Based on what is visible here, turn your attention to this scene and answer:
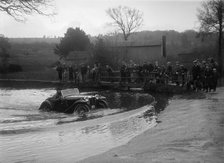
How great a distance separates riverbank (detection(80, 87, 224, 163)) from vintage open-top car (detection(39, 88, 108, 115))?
382cm

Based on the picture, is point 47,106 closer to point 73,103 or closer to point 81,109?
point 73,103

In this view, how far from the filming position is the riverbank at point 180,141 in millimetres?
10547

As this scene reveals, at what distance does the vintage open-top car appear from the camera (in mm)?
21094

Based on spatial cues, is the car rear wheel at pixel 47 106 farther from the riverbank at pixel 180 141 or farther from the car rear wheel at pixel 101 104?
the riverbank at pixel 180 141

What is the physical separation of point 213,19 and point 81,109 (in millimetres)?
25598

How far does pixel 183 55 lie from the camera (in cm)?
5378

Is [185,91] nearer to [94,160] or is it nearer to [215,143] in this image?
[215,143]

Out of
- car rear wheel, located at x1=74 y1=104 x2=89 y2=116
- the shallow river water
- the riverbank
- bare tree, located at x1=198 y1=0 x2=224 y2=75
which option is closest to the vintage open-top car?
car rear wheel, located at x1=74 y1=104 x2=89 y2=116

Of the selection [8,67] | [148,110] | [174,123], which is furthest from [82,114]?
[8,67]

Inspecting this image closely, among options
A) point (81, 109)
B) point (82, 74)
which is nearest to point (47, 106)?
point (81, 109)

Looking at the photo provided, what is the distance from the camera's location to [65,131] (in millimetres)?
16156

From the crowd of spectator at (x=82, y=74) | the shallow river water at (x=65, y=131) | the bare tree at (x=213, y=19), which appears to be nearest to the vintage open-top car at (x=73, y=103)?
the shallow river water at (x=65, y=131)

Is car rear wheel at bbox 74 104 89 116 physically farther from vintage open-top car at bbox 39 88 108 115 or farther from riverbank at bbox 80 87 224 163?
riverbank at bbox 80 87 224 163

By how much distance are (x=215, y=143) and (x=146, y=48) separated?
56031 mm
